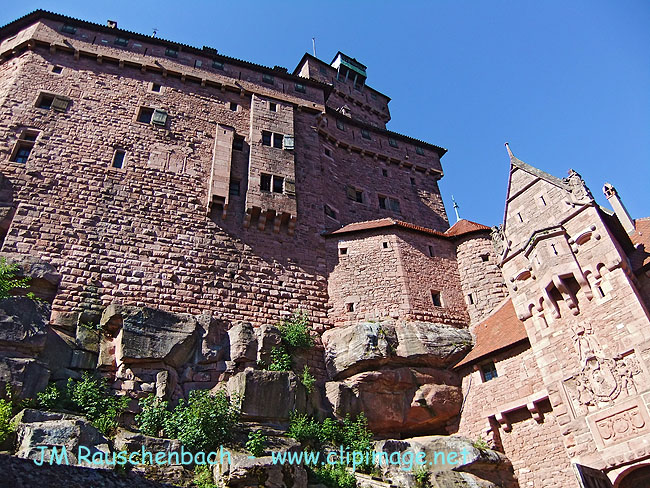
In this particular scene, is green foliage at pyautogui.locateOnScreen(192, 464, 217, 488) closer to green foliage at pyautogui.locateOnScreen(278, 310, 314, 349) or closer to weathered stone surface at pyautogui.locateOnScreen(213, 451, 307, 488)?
weathered stone surface at pyautogui.locateOnScreen(213, 451, 307, 488)

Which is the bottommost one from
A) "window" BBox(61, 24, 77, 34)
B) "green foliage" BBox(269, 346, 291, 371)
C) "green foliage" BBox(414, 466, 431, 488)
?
"green foliage" BBox(414, 466, 431, 488)

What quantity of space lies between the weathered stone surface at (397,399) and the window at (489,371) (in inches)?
42.4

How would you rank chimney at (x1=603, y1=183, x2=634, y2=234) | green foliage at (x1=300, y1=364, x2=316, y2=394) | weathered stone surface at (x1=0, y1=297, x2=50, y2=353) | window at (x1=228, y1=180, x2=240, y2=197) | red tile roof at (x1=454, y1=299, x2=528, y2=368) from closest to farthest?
weathered stone surface at (x1=0, y1=297, x2=50, y2=353), green foliage at (x1=300, y1=364, x2=316, y2=394), red tile roof at (x1=454, y1=299, x2=528, y2=368), chimney at (x1=603, y1=183, x2=634, y2=234), window at (x1=228, y1=180, x2=240, y2=197)

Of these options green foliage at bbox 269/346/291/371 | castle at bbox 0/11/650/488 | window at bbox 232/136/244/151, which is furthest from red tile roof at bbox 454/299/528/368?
window at bbox 232/136/244/151

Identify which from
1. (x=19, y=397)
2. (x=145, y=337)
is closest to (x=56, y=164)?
(x=145, y=337)

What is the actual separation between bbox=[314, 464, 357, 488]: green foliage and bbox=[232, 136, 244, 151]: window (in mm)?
14119

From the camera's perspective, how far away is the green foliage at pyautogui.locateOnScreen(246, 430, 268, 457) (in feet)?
41.0

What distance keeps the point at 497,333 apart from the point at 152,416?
11.6 metres

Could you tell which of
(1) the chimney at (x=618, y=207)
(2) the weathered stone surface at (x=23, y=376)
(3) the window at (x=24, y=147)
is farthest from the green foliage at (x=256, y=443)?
(1) the chimney at (x=618, y=207)

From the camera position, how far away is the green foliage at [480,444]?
1533 centimetres

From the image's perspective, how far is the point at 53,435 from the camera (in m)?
10.5

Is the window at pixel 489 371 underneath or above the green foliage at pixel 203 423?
above

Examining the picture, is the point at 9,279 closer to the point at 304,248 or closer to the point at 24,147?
the point at 24,147

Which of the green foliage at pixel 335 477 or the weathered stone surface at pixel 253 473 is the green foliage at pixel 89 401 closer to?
the weathered stone surface at pixel 253 473
